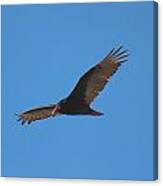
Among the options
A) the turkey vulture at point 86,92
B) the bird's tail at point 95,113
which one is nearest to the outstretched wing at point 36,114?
the turkey vulture at point 86,92

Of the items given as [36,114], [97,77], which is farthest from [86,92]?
[36,114]

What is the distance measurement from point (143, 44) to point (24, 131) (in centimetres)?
54

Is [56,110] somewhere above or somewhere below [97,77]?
below

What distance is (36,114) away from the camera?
2.44m

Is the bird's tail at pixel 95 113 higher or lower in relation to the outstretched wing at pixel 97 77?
lower

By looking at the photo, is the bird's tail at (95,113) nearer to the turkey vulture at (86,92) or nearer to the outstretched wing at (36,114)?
the turkey vulture at (86,92)

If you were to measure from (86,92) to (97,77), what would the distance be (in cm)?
7

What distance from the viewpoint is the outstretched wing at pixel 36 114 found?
2426 mm

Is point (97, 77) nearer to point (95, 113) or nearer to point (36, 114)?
point (95, 113)

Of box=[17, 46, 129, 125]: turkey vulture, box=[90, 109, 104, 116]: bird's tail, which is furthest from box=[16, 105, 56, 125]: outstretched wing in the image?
box=[90, 109, 104, 116]: bird's tail

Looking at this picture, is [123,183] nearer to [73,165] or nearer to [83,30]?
[73,165]

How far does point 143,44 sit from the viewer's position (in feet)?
7.72

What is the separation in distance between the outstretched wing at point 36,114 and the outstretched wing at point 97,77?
91mm

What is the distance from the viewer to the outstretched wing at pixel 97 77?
2.37 m
